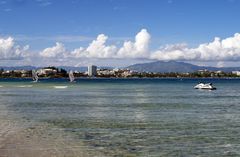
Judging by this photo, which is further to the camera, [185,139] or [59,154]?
[185,139]

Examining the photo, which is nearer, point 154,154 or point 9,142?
point 154,154

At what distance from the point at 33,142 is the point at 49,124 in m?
11.9

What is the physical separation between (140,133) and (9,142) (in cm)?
992

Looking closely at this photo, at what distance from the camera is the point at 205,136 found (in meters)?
33.8

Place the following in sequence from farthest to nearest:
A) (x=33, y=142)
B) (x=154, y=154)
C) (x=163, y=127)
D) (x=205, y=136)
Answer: (x=163, y=127) → (x=205, y=136) → (x=33, y=142) → (x=154, y=154)

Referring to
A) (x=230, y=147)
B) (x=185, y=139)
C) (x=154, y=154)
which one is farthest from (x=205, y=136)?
(x=154, y=154)

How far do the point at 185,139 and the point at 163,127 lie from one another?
7542mm

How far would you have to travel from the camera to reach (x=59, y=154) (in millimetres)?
26906

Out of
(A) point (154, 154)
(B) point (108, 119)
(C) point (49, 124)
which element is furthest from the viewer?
(B) point (108, 119)

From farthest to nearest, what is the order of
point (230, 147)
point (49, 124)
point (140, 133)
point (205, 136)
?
point (49, 124)
point (140, 133)
point (205, 136)
point (230, 147)

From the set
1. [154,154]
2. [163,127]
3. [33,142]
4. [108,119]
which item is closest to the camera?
[154,154]

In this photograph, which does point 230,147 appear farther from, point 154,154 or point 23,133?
point 23,133

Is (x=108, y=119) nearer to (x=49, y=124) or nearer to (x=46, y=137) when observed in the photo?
(x=49, y=124)

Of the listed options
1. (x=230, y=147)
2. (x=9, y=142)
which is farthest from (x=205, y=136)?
(x=9, y=142)
